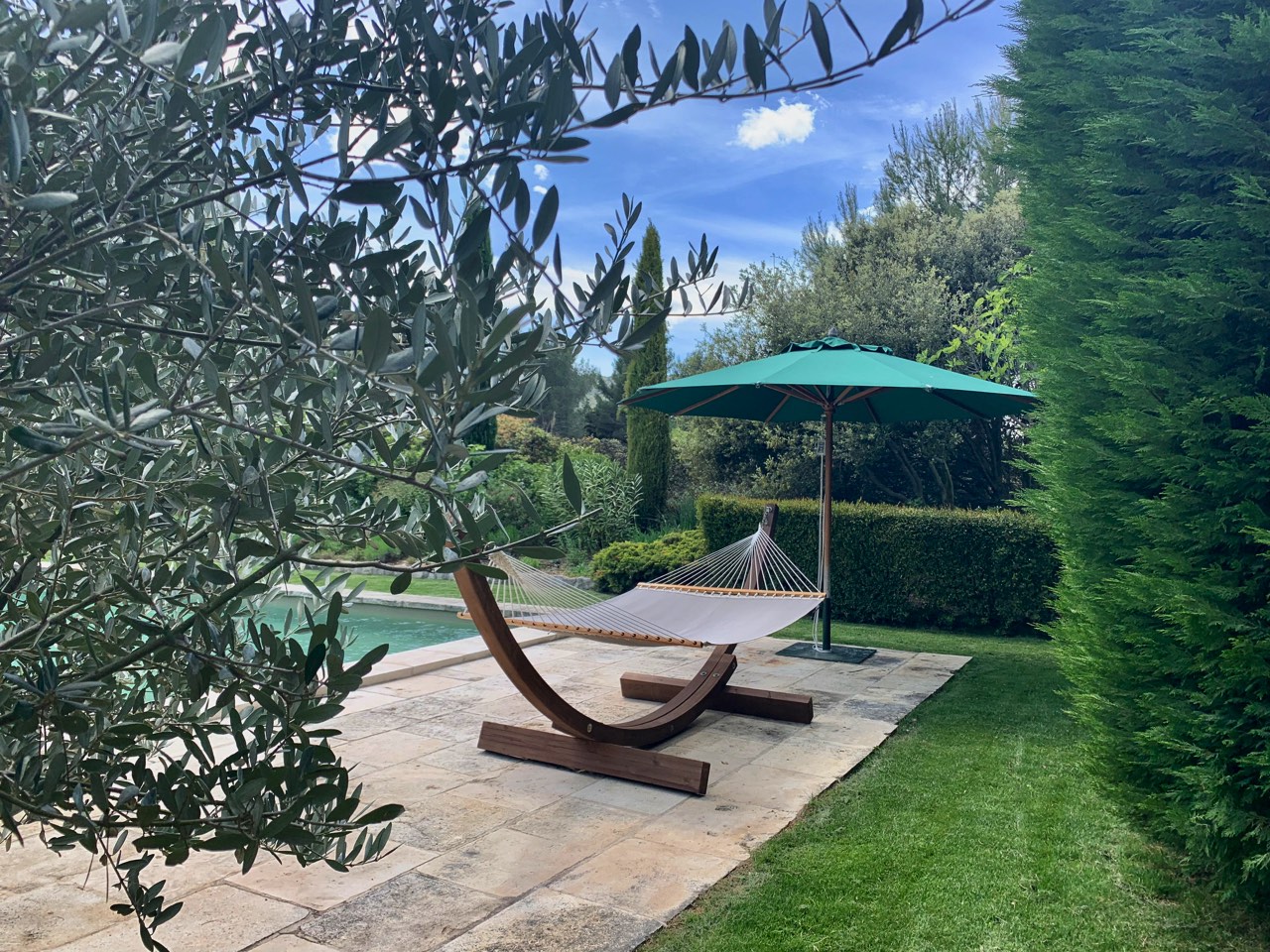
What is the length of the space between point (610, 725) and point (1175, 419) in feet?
9.14

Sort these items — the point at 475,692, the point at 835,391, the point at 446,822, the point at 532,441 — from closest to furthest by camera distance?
the point at 446,822
the point at 475,692
the point at 835,391
the point at 532,441

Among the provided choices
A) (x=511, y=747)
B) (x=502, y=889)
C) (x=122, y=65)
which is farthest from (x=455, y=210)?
(x=511, y=747)

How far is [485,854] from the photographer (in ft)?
10.7

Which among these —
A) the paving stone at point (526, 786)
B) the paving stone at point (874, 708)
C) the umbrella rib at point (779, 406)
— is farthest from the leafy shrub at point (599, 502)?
the paving stone at point (526, 786)

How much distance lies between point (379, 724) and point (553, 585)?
117cm

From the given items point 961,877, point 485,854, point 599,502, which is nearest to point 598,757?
point 485,854

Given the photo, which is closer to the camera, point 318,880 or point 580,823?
point 318,880

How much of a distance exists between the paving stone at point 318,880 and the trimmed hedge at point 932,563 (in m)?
6.24

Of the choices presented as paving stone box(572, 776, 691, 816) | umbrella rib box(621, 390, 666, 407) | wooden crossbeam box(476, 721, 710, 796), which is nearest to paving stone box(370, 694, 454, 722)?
wooden crossbeam box(476, 721, 710, 796)

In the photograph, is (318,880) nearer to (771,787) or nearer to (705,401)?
(771,787)

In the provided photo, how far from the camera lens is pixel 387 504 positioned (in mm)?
1508

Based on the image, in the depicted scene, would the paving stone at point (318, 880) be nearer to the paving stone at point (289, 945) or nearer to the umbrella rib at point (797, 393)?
the paving stone at point (289, 945)

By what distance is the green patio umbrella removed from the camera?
6.09 metres

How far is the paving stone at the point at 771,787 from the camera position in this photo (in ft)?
12.6
